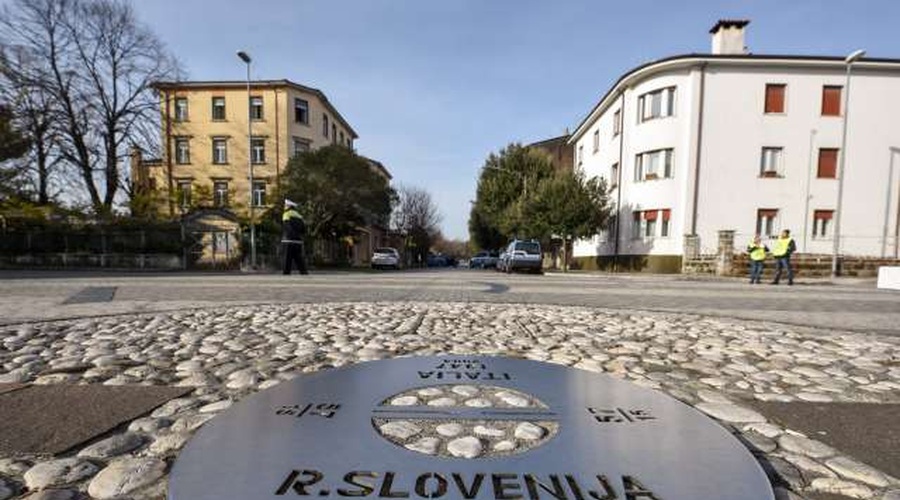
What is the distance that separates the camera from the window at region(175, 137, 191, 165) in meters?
30.4

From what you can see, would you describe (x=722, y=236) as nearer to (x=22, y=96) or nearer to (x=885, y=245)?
(x=885, y=245)

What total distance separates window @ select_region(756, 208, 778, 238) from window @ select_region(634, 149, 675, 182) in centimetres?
438

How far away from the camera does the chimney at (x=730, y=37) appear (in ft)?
68.7

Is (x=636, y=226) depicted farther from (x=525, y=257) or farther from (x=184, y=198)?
(x=184, y=198)

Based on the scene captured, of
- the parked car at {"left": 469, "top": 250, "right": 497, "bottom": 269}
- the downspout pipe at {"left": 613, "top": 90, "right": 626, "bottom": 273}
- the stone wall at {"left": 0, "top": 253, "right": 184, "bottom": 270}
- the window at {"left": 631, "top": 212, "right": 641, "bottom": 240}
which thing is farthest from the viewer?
the parked car at {"left": 469, "top": 250, "right": 497, "bottom": 269}

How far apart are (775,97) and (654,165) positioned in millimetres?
5932

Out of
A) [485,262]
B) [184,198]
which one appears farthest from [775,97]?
[184,198]

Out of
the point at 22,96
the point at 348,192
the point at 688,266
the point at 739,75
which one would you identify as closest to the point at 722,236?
the point at 688,266

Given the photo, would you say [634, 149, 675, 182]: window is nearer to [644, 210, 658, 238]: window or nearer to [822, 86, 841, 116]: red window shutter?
[644, 210, 658, 238]: window

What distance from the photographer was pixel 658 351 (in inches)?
130

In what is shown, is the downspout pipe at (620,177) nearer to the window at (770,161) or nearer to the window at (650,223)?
the window at (650,223)

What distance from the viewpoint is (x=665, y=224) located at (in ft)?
66.4

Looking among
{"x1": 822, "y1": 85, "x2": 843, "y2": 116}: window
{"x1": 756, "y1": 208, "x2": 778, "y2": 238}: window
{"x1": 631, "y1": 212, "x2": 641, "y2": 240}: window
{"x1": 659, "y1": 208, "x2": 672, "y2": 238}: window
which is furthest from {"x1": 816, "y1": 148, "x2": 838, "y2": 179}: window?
{"x1": 631, "y1": 212, "x2": 641, "y2": 240}: window

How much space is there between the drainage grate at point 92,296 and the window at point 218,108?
26959mm
